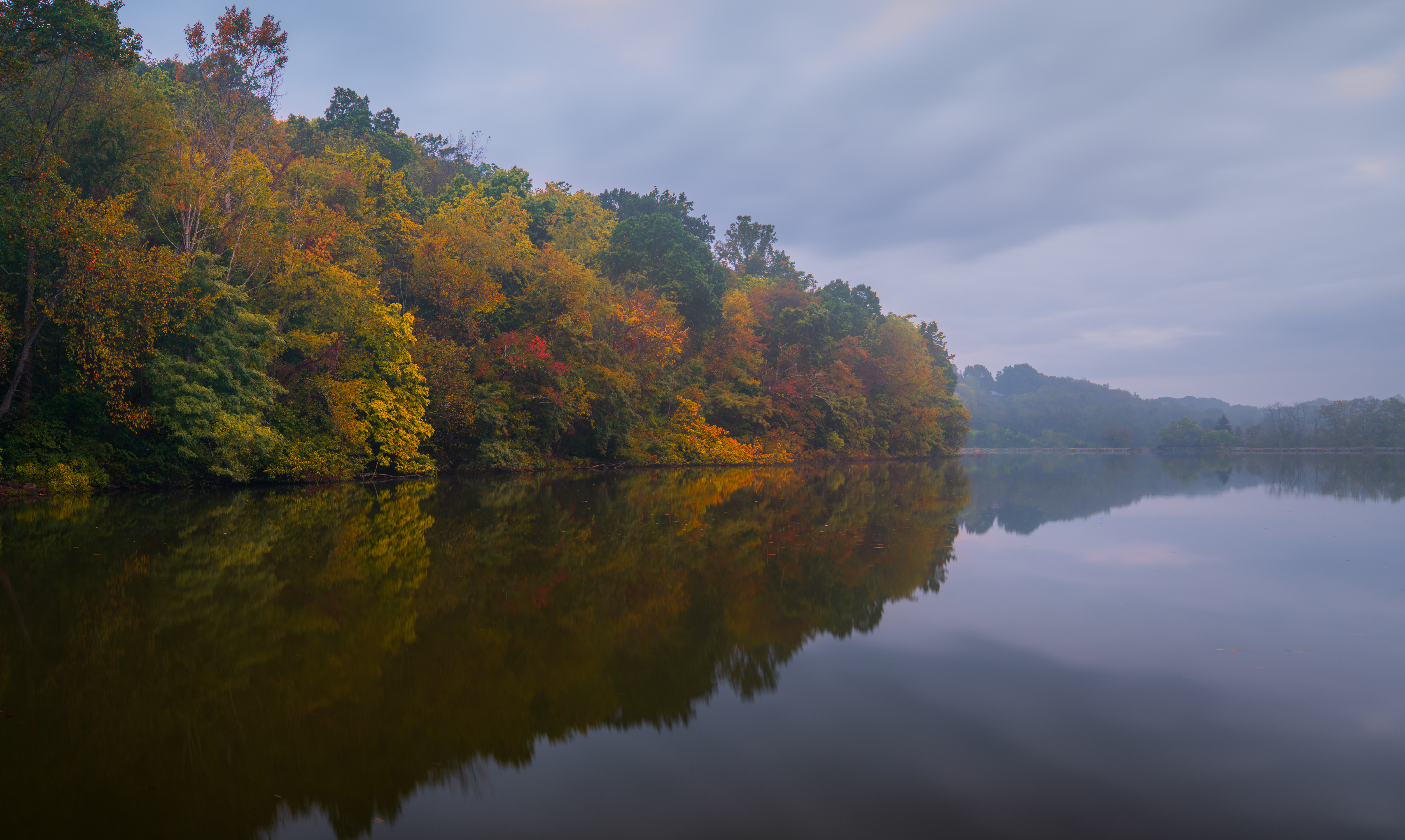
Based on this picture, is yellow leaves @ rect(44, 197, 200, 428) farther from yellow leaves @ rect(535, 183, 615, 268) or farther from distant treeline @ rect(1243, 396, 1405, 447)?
distant treeline @ rect(1243, 396, 1405, 447)

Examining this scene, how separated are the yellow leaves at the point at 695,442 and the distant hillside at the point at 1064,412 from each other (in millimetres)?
73729

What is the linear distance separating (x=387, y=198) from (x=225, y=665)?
26.9m

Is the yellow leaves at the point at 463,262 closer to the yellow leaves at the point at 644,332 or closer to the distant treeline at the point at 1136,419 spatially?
the yellow leaves at the point at 644,332

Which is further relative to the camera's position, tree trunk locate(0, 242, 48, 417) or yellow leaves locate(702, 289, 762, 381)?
yellow leaves locate(702, 289, 762, 381)

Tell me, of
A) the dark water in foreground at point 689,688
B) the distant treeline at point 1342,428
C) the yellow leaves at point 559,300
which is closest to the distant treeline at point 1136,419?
the distant treeline at point 1342,428

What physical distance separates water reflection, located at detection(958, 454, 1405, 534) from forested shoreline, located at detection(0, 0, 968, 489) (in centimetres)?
1464

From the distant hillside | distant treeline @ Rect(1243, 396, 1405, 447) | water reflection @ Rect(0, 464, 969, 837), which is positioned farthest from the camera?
the distant hillside

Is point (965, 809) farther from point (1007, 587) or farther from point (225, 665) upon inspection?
point (1007, 587)

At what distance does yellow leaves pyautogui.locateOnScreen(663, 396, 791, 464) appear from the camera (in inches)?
1336

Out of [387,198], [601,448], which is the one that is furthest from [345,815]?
[387,198]

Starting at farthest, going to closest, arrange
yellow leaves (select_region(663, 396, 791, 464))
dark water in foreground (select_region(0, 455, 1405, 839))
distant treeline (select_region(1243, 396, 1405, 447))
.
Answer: distant treeline (select_region(1243, 396, 1405, 447)) → yellow leaves (select_region(663, 396, 791, 464)) → dark water in foreground (select_region(0, 455, 1405, 839))

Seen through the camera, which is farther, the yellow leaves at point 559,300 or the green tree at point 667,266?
the green tree at point 667,266

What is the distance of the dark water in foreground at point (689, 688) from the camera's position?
113 inches

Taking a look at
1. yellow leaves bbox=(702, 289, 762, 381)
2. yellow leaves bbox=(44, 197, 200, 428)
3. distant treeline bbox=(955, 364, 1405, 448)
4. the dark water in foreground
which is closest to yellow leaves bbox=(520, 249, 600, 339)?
yellow leaves bbox=(702, 289, 762, 381)
